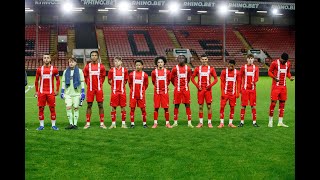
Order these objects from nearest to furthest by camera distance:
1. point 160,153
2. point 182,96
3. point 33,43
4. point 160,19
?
point 160,153
point 182,96
point 33,43
point 160,19

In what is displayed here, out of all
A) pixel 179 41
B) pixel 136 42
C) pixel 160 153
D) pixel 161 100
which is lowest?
pixel 160 153

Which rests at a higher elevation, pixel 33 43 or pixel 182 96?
pixel 33 43

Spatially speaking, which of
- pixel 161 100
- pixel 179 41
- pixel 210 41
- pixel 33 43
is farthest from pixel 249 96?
pixel 210 41

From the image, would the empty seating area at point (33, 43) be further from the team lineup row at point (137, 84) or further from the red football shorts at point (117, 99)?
the red football shorts at point (117, 99)

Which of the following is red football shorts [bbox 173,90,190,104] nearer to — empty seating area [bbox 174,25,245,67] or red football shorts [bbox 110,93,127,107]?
red football shorts [bbox 110,93,127,107]

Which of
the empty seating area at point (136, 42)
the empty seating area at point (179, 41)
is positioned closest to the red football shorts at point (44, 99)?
the empty seating area at point (179, 41)

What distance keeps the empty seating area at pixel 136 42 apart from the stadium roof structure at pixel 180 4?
11.3 ft

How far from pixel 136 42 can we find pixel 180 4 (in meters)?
6.53

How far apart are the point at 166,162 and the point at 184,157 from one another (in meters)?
0.54

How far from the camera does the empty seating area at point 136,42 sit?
4191 centimetres

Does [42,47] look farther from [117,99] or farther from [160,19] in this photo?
[117,99]

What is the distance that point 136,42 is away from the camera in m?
44.3
